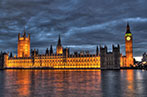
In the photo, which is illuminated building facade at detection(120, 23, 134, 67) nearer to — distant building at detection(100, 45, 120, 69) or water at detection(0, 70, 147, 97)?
distant building at detection(100, 45, 120, 69)

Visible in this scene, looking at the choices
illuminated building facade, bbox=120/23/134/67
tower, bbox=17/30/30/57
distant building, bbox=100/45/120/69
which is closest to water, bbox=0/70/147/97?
distant building, bbox=100/45/120/69

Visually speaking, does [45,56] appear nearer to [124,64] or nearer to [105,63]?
[105,63]

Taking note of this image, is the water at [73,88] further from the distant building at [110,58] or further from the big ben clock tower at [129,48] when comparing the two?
the big ben clock tower at [129,48]

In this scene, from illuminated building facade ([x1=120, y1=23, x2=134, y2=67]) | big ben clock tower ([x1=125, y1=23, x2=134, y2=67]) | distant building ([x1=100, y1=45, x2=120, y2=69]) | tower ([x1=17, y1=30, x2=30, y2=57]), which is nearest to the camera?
distant building ([x1=100, y1=45, x2=120, y2=69])

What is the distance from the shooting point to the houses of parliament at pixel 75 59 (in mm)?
117688

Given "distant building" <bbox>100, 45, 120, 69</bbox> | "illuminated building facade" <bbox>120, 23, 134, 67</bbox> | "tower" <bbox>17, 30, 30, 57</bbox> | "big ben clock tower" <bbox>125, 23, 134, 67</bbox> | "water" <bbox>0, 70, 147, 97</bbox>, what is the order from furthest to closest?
"tower" <bbox>17, 30, 30, 57</bbox>
"illuminated building facade" <bbox>120, 23, 134, 67</bbox>
"big ben clock tower" <bbox>125, 23, 134, 67</bbox>
"distant building" <bbox>100, 45, 120, 69</bbox>
"water" <bbox>0, 70, 147, 97</bbox>

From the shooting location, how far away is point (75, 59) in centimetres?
13088

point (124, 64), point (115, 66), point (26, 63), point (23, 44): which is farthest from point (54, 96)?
point (23, 44)

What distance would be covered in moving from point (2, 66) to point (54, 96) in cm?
14098

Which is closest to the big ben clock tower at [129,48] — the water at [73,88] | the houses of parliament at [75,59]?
the houses of parliament at [75,59]

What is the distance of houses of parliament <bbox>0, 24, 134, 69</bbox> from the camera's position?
117688 millimetres

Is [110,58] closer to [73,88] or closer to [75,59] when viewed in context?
[75,59]

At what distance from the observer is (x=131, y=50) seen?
13212 centimetres

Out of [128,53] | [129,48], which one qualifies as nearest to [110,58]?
[128,53]
